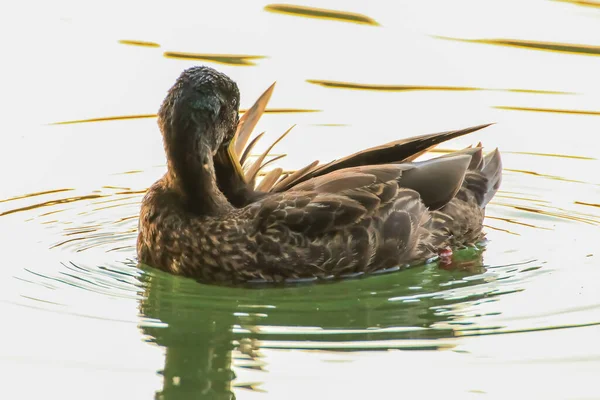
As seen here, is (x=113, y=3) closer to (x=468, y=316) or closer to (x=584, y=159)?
(x=584, y=159)

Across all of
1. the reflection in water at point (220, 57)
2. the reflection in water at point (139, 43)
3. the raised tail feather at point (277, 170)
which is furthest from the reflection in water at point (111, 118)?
the raised tail feather at point (277, 170)

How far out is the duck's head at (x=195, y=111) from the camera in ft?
28.6

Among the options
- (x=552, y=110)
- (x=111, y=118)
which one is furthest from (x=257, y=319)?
(x=552, y=110)

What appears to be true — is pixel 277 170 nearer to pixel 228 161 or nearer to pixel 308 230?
pixel 228 161

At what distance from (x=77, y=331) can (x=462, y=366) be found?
2.17m

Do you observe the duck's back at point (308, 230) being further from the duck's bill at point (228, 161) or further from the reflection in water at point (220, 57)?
the reflection in water at point (220, 57)

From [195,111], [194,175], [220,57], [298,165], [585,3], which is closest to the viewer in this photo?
[195,111]

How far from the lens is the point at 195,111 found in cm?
874

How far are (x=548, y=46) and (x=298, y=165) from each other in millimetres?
3694

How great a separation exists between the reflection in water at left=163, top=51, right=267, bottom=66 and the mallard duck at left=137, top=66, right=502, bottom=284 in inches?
154

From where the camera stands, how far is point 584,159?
37.4 ft

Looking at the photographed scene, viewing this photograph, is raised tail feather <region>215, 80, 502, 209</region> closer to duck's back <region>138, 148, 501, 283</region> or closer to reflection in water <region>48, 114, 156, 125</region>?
duck's back <region>138, 148, 501, 283</region>

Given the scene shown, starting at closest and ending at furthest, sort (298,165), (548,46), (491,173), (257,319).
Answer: (257,319), (491,173), (298,165), (548,46)

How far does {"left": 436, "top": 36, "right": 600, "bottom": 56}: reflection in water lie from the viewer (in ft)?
44.9
